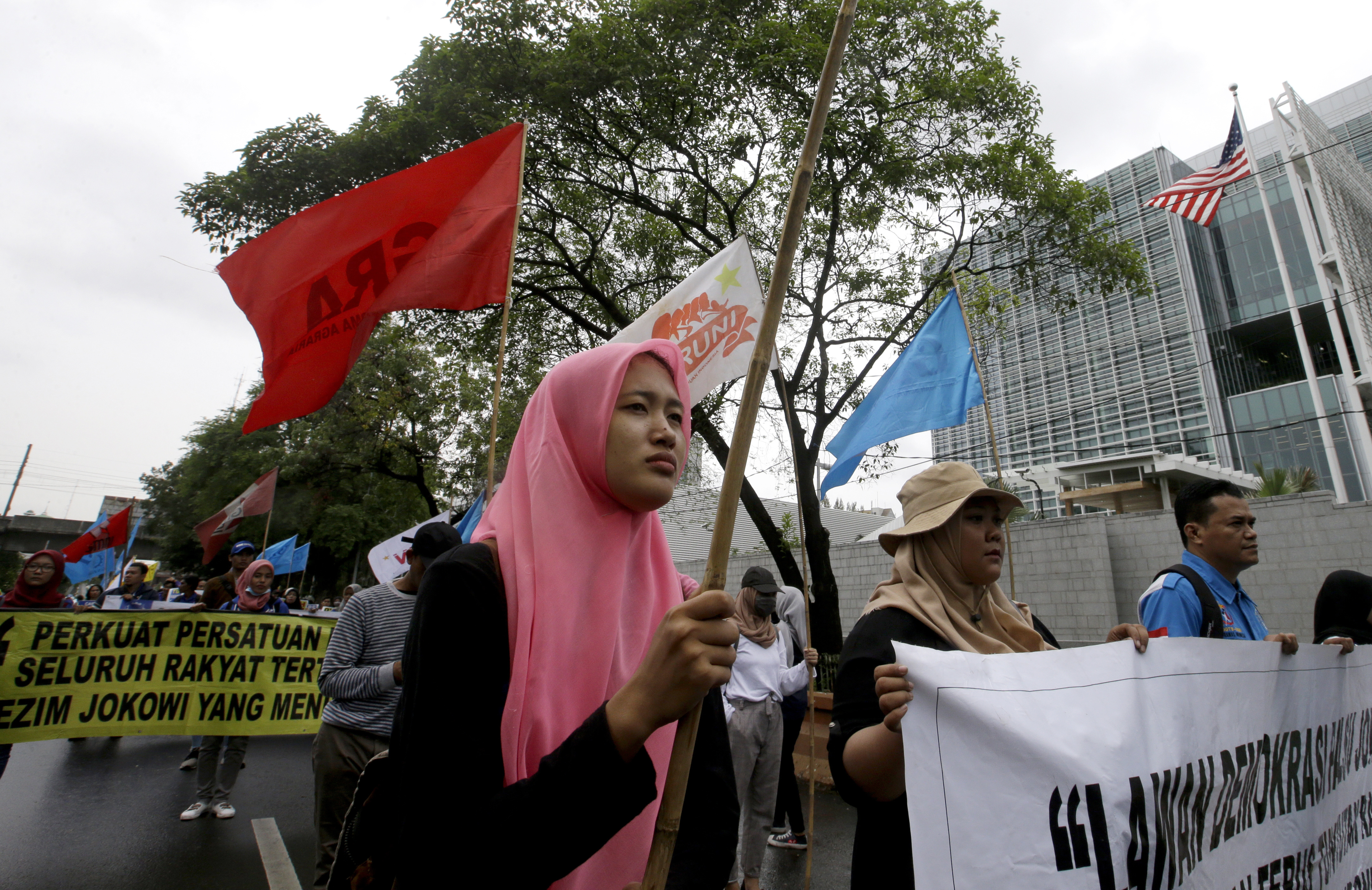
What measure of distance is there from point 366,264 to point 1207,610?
3.84 meters

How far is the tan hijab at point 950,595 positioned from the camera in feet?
6.39

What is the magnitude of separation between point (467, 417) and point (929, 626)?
1588 cm

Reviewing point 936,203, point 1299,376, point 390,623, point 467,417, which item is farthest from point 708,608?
point 1299,376

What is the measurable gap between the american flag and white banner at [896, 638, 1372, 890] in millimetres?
9667

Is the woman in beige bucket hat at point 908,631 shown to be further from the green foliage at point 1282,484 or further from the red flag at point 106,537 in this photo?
the red flag at point 106,537

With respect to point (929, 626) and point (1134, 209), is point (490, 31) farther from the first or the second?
point (1134, 209)

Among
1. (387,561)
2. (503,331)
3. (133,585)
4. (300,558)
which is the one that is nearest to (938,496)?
(503,331)

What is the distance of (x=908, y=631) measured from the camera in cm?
185

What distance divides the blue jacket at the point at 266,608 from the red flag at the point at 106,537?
228 inches

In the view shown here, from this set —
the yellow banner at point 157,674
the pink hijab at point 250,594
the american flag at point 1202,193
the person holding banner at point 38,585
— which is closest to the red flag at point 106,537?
the pink hijab at point 250,594

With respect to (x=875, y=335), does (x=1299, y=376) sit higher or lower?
higher

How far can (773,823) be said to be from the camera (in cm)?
525

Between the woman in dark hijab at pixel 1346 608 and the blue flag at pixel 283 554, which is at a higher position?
the blue flag at pixel 283 554

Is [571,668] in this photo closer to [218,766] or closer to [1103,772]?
[1103,772]
